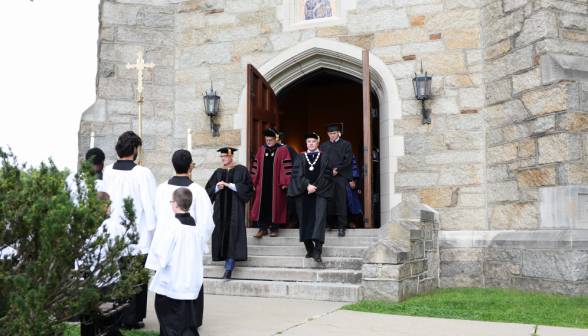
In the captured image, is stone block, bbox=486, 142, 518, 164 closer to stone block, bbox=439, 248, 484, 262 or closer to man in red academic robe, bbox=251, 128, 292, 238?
stone block, bbox=439, 248, 484, 262

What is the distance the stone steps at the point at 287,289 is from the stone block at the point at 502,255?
2421 mm

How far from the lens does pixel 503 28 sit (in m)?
7.59

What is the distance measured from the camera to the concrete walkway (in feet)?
13.8

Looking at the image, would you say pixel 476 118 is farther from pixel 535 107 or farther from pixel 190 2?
pixel 190 2

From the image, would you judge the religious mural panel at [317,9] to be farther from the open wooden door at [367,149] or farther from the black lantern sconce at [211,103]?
the black lantern sconce at [211,103]

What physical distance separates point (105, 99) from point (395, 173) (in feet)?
15.7

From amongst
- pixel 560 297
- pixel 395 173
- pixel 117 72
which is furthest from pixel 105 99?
pixel 560 297

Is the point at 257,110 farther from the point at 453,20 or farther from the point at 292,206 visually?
the point at 453,20

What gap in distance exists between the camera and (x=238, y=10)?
9.13 metres

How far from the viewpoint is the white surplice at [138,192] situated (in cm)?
442

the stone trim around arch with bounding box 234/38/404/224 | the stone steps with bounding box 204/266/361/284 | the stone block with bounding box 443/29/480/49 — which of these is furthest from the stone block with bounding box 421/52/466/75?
the stone steps with bounding box 204/266/361/284

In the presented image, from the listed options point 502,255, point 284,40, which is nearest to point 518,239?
point 502,255

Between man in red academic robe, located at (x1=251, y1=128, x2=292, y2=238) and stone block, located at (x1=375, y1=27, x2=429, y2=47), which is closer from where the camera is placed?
man in red academic robe, located at (x1=251, y1=128, x2=292, y2=238)

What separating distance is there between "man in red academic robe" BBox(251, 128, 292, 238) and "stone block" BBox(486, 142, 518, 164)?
9.14 ft
